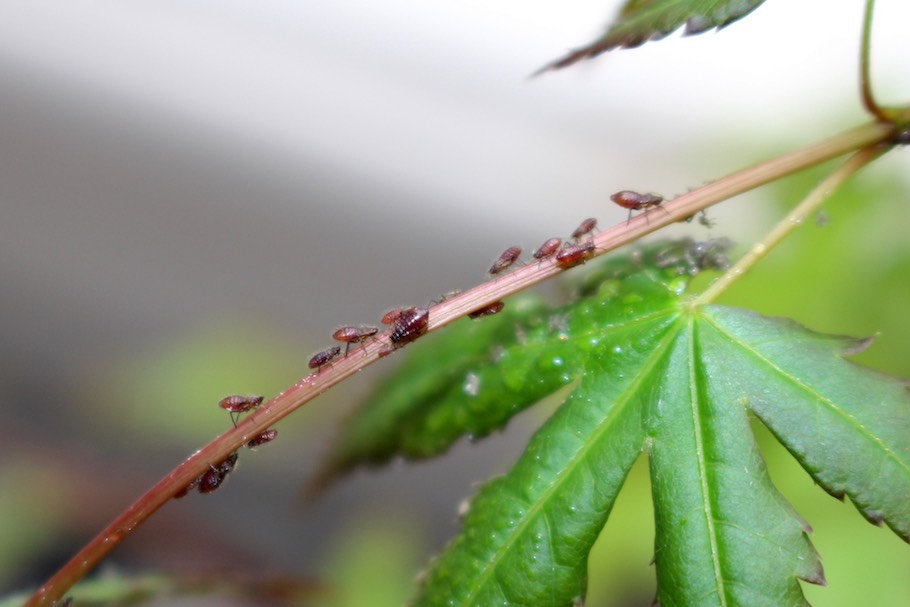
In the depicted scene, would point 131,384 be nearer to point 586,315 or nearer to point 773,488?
point 586,315

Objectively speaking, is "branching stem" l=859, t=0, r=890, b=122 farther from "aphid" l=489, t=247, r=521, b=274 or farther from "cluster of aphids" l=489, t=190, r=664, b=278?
"aphid" l=489, t=247, r=521, b=274

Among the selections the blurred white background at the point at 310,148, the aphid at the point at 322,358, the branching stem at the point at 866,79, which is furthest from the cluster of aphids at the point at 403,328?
the blurred white background at the point at 310,148

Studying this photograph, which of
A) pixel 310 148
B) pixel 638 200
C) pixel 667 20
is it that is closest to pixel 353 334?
pixel 638 200

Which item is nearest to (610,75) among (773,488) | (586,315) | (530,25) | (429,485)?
(530,25)

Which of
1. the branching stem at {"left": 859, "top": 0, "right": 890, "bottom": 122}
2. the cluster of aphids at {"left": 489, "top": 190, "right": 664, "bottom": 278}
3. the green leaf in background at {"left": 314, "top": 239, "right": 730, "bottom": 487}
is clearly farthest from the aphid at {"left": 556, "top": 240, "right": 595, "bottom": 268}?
the branching stem at {"left": 859, "top": 0, "right": 890, "bottom": 122}

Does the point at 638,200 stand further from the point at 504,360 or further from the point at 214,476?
the point at 214,476

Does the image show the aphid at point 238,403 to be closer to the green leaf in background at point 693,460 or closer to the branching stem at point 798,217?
the green leaf in background at point 693,460
